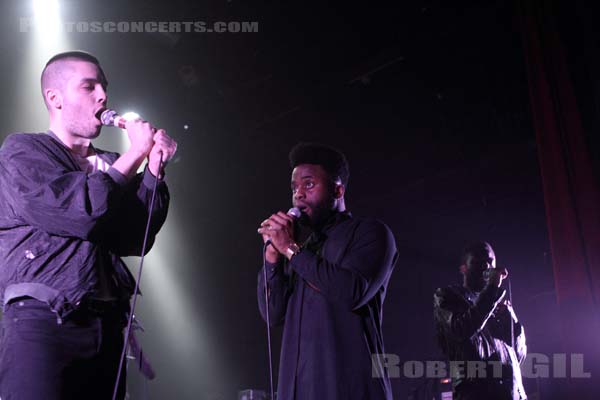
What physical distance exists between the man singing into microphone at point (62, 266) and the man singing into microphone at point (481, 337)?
8.76ft

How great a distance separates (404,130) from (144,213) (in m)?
5.49

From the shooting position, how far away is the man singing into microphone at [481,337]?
379 centimetres

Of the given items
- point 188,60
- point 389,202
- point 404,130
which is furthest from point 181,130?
point 389,202

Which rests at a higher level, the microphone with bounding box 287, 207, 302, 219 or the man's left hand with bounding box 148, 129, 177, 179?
the man's left hand with bounding box 148, 129, 177, 179

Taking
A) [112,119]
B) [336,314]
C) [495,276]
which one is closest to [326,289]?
[336,314]

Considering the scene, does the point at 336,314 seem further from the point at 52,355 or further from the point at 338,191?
the point at 52,355

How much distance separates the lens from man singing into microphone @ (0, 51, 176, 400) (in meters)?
1.51

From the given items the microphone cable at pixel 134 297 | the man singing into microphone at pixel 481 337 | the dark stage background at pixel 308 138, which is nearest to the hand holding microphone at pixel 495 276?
the man singing into microphone at pixel 481 337

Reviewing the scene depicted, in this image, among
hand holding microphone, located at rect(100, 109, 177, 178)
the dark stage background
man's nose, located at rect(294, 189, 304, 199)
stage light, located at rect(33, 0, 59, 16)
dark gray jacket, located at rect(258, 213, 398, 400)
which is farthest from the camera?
the dark stage background

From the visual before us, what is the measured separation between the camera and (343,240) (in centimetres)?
263

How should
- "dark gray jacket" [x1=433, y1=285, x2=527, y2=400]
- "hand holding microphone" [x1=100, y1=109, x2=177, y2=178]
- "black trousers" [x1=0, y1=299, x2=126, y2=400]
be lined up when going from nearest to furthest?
"black trousers" [x1=0, y1=299, x2=126, y2=400] → "hand holding microphone" [x1=100, y1=109, x2=177, y2=178] → "dark gray jacket" [x1=433, y1=285, x2=527, y2=400]

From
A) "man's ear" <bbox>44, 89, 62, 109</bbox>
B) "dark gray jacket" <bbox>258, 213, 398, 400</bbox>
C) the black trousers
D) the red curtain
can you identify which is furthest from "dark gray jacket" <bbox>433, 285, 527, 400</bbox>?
"man's ear" <bbox>44, 89, 62, 109</bbox>

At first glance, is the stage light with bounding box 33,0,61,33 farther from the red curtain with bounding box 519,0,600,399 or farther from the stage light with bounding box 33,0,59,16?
the red curtain with bounding box 519,0,600,399

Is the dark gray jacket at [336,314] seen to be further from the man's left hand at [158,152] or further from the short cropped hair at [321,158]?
the man's left hand at [158,152]
